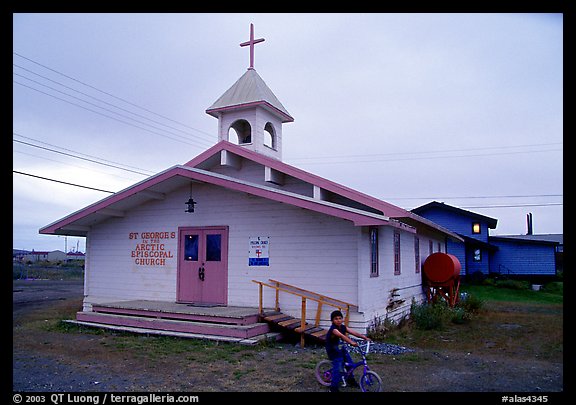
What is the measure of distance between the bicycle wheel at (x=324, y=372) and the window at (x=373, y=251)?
16.0 ft

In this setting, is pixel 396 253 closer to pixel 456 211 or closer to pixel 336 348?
pixel 336 348

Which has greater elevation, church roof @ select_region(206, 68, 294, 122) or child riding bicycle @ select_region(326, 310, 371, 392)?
church roof @ select_region(206, 68, 294, 122)

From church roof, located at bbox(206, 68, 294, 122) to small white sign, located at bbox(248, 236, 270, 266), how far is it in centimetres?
453

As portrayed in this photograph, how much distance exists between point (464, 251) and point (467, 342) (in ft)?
76.4

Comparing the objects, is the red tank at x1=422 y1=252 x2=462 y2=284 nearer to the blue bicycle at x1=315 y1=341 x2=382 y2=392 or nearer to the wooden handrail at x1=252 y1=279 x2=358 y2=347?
the wooden handrail at x1=252 y1=279 x2=358 y2=347

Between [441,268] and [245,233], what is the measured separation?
8667mm

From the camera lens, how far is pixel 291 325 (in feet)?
37.4

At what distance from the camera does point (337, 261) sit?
12.0 metres

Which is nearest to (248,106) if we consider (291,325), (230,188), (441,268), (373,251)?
(230,188)

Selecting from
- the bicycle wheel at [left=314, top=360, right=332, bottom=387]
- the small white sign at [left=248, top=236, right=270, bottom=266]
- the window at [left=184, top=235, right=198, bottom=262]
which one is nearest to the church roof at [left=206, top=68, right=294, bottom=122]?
the window at [left=184, top=235, right=198, bottom=262]

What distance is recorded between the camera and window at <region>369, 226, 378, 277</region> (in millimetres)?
12729

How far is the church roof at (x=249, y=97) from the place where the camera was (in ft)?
50.6

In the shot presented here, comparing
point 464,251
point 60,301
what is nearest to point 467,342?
point 60,301

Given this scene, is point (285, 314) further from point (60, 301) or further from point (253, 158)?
point (60, 301)
